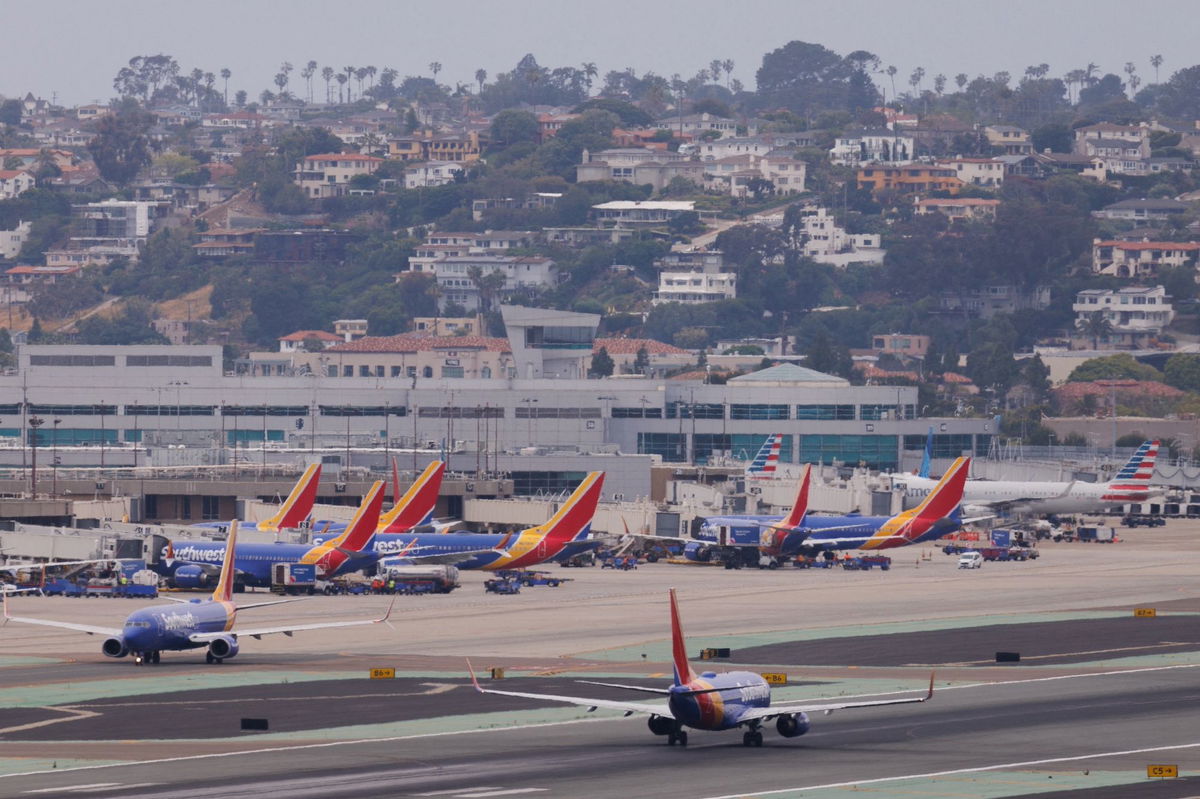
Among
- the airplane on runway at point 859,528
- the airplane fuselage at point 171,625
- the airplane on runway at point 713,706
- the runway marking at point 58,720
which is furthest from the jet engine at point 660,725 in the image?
the airplane on runway at point 859,528

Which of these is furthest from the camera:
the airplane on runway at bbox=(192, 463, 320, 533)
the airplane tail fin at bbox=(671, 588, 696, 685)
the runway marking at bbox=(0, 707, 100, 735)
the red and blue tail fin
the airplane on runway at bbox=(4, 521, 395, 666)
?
the airplane on runway at bbox=(192, 463, 320, 533)

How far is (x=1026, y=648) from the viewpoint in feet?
274

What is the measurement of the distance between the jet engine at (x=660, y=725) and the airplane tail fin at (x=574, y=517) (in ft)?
194

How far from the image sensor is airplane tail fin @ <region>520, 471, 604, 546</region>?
117438 millimetres

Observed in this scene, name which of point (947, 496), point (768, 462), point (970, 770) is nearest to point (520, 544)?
point (947, 496)

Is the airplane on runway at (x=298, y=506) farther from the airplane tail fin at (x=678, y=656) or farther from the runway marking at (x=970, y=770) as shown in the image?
the runway marking at (x=970, y=770)

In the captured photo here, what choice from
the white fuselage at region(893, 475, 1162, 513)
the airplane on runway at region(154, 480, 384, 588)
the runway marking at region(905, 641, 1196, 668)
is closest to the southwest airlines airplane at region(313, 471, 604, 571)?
the airplane on runway at region(154, 480, 384, 588)

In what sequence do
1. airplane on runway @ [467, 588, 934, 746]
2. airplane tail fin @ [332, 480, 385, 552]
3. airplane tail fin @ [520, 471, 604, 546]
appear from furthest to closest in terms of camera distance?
1. airplane tail fin @ [520, 471, 604, 546]
2. airplane tail fin @ [332, 480, 385, 552]
3. airplane on runway @ [467, 588, 934, 746]

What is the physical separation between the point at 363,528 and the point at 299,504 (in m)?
21.5

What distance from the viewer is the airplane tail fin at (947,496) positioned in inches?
5177

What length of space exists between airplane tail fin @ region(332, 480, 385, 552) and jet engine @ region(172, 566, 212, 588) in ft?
22.3

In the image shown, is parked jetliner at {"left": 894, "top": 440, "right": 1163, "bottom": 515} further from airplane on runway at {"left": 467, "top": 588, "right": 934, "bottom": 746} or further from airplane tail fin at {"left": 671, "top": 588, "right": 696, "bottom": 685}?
airplane tail fin at {"left": 671, "top": 588, "right": 696, "bottom": 685}

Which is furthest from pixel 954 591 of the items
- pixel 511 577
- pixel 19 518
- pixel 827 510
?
pixel 19 518

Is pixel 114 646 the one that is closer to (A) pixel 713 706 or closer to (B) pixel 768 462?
(A) pixel 713 706
